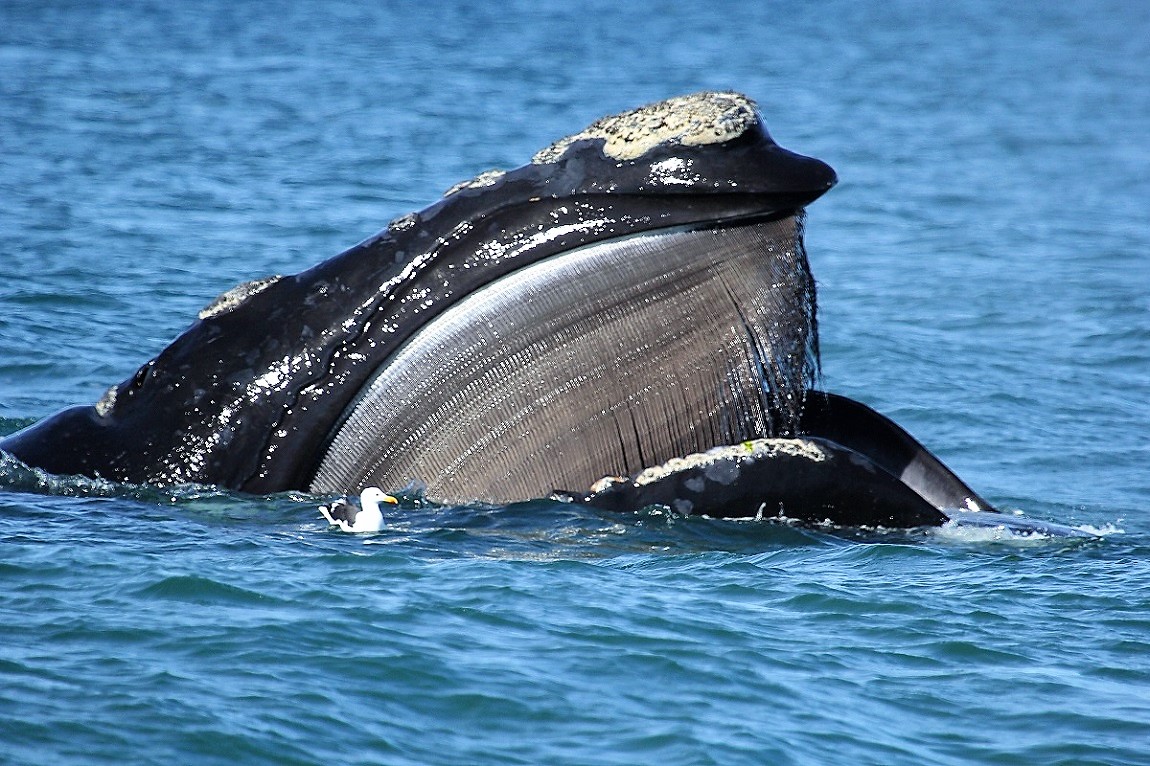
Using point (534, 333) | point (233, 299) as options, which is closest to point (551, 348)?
point (534, 333)

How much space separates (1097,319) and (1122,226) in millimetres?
5125

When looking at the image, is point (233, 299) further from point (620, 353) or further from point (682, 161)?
point (682, 161)

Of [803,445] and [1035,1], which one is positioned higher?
[1035,1]

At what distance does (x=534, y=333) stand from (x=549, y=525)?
2.72 ft

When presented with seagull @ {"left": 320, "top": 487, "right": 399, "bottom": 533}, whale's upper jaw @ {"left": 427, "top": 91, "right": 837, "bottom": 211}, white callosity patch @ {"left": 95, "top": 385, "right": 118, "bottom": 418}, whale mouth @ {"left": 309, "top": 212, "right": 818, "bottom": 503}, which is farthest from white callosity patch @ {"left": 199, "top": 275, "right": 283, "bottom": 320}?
seagull @ {"left": 320, "top": 487, "right": 399, "bottom": 533}

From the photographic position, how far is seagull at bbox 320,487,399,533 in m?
6.60

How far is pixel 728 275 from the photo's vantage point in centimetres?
650

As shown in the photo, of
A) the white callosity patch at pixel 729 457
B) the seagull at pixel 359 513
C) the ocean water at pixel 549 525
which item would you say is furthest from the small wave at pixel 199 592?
the white callosity patch at pixel 729 457

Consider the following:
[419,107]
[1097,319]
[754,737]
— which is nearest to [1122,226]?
[1097,319]

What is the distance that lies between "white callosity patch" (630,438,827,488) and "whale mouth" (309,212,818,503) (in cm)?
5

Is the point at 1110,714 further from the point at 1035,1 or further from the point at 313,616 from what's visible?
the point at 1035,1

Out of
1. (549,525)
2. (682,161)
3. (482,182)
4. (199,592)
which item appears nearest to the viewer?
(199,592)

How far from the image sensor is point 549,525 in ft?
22.2

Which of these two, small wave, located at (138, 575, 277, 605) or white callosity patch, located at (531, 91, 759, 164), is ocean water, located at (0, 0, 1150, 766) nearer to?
small wave, located at (138, 575, 277, 605)
